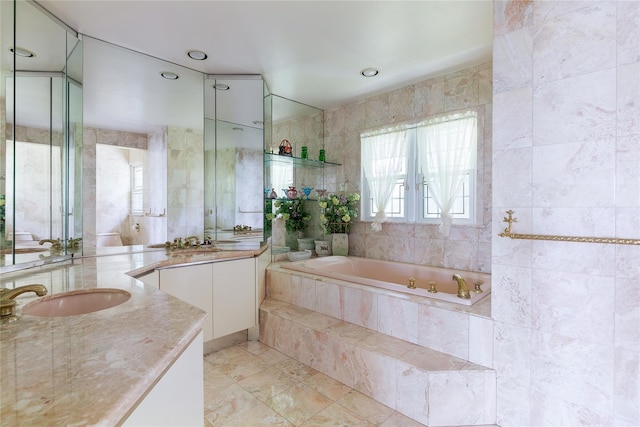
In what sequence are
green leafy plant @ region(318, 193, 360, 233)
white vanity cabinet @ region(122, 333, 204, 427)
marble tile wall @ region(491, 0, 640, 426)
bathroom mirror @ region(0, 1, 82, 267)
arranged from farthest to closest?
green leafy plant @ region(318, 193, 360, 233), bathroom mirror @ region(0, 1, 82, 267), marble tile wall @ region(491, 0, 640, 426), white vanity cabinet @ region(122, 333, 204, 427)

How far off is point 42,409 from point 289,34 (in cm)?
231

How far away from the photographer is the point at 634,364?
1.33 metres

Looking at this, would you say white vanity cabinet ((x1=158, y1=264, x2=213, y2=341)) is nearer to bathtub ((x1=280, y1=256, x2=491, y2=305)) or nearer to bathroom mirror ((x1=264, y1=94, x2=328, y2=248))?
bathtub ((x1=280, y1=256, x2=491, y2=305))

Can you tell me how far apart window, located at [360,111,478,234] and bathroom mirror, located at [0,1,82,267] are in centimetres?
270

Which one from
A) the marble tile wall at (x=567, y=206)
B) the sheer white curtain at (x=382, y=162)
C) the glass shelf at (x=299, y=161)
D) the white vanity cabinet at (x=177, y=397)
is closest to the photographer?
the white vanity cabinet at (x=177, y=397)

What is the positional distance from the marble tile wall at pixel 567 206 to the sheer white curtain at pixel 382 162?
1452 mm

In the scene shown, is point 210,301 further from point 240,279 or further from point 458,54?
point 458,54

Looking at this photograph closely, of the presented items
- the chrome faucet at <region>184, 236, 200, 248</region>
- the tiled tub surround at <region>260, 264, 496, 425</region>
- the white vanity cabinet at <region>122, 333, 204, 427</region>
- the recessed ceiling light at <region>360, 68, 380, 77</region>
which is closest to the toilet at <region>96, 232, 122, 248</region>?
the chrome faucet at <region>184, 236, 200, 248</region>

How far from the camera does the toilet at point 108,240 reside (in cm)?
233

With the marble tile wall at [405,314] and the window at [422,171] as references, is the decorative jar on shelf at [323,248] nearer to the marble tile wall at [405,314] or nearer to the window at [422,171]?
the window at [422,171]

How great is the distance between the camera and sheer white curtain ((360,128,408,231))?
3.17 metres

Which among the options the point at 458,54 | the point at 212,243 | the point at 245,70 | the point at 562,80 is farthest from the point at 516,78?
the point at 212,243

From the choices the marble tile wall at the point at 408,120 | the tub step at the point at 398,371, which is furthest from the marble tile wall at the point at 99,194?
the marble tile wall at the point at 408,120

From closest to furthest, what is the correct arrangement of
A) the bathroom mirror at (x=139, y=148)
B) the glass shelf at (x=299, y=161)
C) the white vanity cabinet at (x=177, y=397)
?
the white vanity cabinet at (x=177, y=397)
the bathroom mirror at (x=139, y=148)
the glass shelf at (x=299, y=161)
